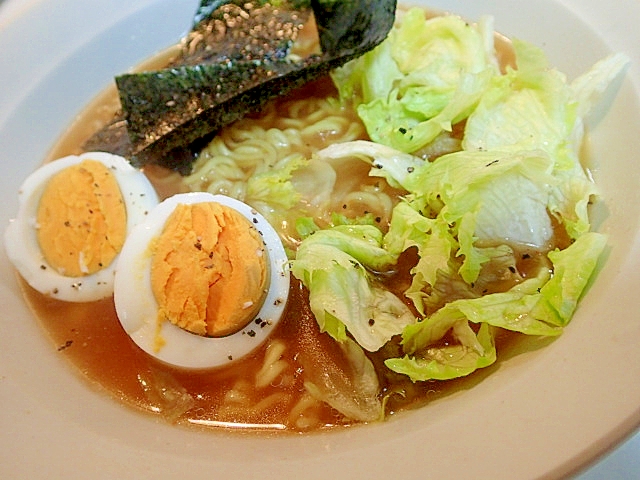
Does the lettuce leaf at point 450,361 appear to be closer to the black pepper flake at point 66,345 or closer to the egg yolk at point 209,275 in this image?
the egg yolk at point 209,275

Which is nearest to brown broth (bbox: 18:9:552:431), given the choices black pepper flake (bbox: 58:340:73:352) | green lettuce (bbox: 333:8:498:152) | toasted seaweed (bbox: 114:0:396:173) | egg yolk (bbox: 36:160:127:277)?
black pepper flake (bbox: 58:340:73:352)

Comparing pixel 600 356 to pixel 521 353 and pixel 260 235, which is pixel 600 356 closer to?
pixel 521 353

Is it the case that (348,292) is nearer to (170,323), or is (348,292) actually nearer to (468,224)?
(468,224)

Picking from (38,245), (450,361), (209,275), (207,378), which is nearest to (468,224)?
(450,361)

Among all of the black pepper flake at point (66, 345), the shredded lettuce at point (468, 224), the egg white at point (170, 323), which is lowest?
the black pepper flake at point (66, 345)

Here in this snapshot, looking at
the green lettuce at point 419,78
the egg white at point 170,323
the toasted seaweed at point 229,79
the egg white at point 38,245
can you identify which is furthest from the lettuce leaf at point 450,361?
the toasted seaweed at point 229,79

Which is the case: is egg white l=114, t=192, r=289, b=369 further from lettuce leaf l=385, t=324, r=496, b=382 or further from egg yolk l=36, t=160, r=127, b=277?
lettuce leaf l=385, t=324, r=496, b=382
